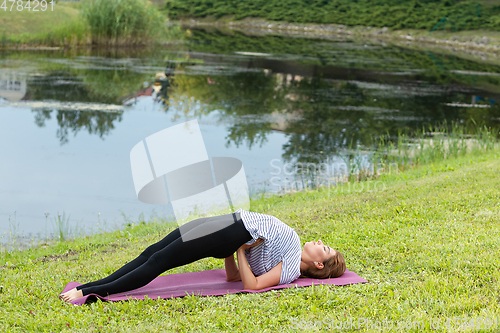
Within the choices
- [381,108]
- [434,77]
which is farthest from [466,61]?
[381,108]

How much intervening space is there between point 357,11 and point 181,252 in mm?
50219

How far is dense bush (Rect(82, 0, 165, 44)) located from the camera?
24.6m

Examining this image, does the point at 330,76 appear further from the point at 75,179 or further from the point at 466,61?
the point at 75,179

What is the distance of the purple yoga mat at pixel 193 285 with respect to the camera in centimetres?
384

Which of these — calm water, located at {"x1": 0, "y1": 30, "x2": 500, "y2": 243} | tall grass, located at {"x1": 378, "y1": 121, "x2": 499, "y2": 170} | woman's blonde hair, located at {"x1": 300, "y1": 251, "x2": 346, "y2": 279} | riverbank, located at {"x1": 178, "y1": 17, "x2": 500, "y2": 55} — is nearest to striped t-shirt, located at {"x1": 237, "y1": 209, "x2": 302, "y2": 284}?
woman's blonde hair, located at {"x1": 300, "y1": 251, "x2": 346, "y2": 279}

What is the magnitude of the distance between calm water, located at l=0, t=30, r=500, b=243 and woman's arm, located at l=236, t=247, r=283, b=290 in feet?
12.3

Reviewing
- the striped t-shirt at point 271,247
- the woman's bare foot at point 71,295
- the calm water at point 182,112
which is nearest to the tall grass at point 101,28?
the calm water at point 182,112

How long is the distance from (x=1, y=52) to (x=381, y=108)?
1702 cm

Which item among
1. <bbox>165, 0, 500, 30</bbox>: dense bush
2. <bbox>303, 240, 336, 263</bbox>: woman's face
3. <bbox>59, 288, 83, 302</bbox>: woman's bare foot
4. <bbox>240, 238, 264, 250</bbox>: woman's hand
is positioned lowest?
<bbox>59, 288, 83, 302</bbox>: woman's bare foot

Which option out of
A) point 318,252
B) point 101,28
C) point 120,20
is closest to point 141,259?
point 318,252

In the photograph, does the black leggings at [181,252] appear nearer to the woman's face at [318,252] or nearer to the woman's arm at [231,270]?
the woman's arm at [231,270]

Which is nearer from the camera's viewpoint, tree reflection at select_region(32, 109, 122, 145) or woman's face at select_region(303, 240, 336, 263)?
woman's face at select_region(303, 240, 336, 263)

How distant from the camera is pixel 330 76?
69.5 ft

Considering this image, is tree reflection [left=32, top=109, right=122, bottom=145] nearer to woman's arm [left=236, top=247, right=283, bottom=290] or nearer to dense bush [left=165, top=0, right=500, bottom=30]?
woman's arm [left=236, top=247, right=283, bottom=290]
